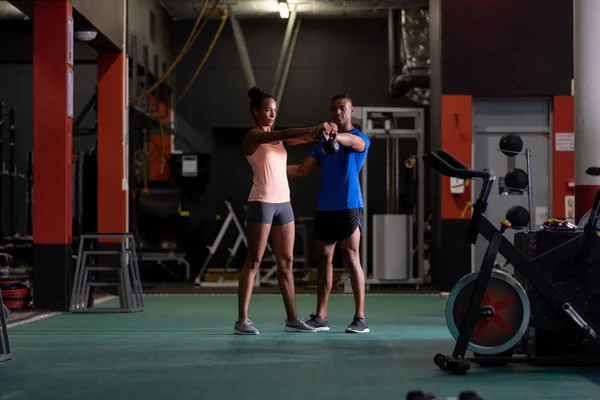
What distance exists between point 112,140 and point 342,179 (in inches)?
179

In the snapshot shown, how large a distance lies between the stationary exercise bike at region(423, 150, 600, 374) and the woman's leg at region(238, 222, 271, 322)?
5.75 feet

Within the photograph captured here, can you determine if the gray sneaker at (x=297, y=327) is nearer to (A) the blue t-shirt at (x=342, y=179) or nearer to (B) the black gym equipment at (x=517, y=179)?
(A) the blue t-shirt at (x=342, y=179)

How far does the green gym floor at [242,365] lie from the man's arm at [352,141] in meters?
1.26

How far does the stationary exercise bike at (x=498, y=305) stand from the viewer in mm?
4238

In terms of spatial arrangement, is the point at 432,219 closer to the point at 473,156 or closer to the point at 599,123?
the point at 473,156

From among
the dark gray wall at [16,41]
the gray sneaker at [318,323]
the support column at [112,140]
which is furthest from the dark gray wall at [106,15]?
the gray sneaker at [318,323]

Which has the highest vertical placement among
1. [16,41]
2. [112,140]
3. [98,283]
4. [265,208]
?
[16,41]

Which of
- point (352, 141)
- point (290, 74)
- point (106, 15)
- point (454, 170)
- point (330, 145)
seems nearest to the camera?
point (454, 170)

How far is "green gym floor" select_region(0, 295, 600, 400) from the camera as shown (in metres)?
3.81


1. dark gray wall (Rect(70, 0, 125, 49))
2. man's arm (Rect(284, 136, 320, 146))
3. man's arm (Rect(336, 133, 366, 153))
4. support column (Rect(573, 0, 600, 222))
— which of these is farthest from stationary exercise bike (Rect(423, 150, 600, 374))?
dark gray wall (Rect(70, 0, 125, 49))

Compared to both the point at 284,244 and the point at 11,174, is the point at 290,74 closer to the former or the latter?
the point at 11,174

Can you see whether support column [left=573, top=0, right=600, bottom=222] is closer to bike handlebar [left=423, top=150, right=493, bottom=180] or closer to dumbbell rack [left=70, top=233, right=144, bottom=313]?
bike handlebar [left=423, top=150, right=493, bottom=180]

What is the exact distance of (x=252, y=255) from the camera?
5.86 metres

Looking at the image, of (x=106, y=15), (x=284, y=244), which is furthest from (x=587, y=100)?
(x=106, y=15)
